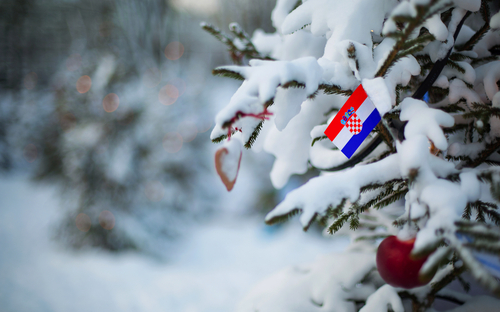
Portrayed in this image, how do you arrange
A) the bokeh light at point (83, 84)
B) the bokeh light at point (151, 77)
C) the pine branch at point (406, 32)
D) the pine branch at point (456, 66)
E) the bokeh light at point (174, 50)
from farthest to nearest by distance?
the bokeh light at point (174, 50)
the bokeh light at point (151, 77)
the bokeh light at point (83, 84)
the pine branch at point (456, 66)
the pine branch at point (406, 32)

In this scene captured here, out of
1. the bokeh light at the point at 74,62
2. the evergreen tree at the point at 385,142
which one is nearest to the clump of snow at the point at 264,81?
the evergreen tree at the point at 385,142

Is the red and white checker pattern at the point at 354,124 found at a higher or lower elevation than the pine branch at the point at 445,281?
higher

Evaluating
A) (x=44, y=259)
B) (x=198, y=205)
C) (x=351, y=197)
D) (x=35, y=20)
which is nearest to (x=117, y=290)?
(x=44, y=259)

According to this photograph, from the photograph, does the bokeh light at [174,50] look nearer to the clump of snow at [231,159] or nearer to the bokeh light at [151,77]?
the bokeh light at [151,77]

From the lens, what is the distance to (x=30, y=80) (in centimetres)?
261

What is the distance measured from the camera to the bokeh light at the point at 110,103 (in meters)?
2.03

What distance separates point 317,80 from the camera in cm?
32

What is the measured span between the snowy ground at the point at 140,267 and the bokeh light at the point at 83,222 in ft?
0.60

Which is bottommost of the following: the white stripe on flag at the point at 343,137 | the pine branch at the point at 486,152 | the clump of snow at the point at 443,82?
the pine branch at the point at 486,152

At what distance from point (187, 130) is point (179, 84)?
1.45 ft

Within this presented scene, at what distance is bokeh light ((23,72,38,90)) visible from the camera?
8.55 feet

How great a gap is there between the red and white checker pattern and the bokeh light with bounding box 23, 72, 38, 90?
3.26 metres

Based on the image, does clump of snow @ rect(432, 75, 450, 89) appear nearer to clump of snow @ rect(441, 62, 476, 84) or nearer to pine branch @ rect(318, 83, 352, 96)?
clump of snow @ rect(441, 62, 476, 84)

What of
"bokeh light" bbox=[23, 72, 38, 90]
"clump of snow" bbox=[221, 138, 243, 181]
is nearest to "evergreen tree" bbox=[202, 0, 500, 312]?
"clump of snow" bbox=[221, 138, 243, 181]
